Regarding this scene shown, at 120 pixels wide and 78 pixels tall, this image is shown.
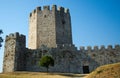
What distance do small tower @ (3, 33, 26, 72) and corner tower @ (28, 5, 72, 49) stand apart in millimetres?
4906

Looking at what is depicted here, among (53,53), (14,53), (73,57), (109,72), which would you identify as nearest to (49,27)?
(53,53)

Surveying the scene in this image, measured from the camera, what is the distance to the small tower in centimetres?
3288

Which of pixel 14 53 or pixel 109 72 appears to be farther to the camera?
pixel 14 53

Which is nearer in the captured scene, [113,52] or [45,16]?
[113,52]

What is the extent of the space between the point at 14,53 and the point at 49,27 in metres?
8.78

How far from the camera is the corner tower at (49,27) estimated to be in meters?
38.9

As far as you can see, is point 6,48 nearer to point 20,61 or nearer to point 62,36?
point 20,61

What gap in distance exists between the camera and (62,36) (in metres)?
39.7

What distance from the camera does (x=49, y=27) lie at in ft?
129

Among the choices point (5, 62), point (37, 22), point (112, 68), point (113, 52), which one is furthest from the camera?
point (37, 22)

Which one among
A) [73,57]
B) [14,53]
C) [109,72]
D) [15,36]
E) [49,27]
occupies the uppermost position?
[49,27]

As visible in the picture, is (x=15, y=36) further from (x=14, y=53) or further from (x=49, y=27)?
(x=49, y=27)

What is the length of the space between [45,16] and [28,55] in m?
8.58

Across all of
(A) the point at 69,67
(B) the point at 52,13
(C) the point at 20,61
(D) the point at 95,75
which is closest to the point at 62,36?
(B) the point at 52,13
